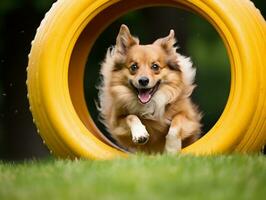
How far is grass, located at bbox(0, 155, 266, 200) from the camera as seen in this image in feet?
20.6

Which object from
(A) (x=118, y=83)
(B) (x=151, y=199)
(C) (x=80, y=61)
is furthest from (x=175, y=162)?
(C) (x=80, y=61)

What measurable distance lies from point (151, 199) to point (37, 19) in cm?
1220

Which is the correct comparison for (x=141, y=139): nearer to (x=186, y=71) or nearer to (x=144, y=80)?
(x=144, y=80)

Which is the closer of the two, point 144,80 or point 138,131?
point 138,131

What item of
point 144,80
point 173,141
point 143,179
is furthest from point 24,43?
point 143,179

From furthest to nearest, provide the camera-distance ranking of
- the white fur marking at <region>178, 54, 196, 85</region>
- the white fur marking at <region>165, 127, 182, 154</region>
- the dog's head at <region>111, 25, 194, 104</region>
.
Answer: the white fur marking at <region>178, 54, 196, 85</region> < the dog's head at <region>111, 25, 194, 104</region> < the white fur marking at <region>165, 127, 182, 154</region>

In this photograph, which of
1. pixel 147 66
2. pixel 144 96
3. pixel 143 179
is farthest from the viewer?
pixel 144 96

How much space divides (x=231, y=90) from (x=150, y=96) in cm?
94

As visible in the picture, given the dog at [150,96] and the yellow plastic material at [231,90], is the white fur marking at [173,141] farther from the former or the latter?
the yellow plastic material at [231,90]

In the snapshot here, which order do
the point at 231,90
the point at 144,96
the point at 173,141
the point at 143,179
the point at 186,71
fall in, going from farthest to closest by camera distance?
the point at 186,71, the point at 144,96, the point at 173,141, the point at 231,90, the point at 143,179

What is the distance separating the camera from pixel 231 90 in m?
9.38

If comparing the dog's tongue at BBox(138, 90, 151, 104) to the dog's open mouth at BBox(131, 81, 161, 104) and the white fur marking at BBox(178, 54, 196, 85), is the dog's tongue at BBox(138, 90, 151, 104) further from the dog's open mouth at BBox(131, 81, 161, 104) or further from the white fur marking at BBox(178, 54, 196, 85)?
the white fur marking at BBox(178, 54, 196, 85)

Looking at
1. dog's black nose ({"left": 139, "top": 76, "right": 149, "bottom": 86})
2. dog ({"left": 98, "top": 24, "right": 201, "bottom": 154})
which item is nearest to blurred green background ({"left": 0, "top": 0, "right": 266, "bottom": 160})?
dog ({"left": 98, "top": 24, "right": 201, "bottom": 154})

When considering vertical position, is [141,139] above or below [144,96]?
below
